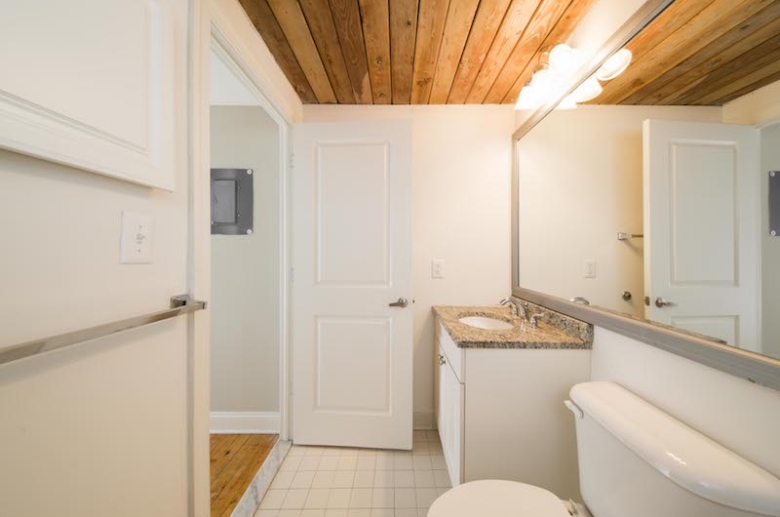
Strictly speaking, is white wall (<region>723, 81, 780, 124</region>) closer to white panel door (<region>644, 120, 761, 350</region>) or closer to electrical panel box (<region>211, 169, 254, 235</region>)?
white panel door (<region>644, 120, 761, 350</region>)

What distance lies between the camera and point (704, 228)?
2.42 ft

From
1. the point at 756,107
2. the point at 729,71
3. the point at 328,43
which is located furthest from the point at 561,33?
the point at 328,43

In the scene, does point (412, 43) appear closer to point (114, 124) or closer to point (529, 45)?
point (529, 45)

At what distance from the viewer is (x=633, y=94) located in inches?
39.1

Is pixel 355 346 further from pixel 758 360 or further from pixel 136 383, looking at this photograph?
pixel 758 360

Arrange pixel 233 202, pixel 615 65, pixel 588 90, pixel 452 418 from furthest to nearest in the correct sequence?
1. pixel 233 202
2. pixel 452 418
3. pixel 588 90
4. pixel 615 65

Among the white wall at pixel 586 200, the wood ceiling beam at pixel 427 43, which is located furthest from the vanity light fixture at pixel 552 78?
the wood ceiling beam at pixel 427 43

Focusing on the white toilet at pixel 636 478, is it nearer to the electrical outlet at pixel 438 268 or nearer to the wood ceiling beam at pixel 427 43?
the electrical outlet at pixel 438 268

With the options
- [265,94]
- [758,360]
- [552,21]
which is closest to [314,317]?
[265,94]

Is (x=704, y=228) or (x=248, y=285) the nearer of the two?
(x=704, y=228)

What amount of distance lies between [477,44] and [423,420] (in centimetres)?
218

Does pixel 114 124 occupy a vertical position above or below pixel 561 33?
below

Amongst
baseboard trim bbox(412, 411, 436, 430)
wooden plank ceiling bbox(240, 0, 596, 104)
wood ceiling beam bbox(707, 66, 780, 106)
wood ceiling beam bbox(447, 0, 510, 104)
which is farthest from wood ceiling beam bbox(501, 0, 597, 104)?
baseboard trim bbox(412, 411, 436, 430)

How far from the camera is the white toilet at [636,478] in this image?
534 mm
